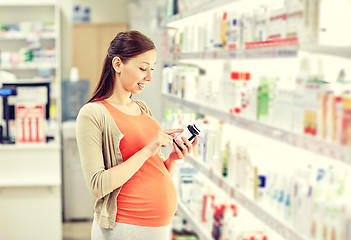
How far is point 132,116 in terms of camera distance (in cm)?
226

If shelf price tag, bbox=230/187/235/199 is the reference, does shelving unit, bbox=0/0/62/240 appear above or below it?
below

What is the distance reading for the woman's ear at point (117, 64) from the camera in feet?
7.29

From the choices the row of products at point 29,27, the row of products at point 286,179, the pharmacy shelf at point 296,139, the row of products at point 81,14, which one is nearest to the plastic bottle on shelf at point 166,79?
the row of products at point 286,179

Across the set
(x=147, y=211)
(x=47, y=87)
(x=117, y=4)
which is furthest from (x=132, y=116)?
(x=117, y=4)

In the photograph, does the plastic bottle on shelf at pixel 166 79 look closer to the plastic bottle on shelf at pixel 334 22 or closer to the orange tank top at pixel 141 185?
the orange tank top at pixel 141 185

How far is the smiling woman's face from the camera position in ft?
7.23

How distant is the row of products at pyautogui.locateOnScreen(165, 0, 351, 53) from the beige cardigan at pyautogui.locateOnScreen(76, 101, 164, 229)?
32.0 inches

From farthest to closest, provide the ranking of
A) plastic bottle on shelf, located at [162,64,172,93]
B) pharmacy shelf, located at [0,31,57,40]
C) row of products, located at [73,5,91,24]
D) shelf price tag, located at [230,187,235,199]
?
row of products, located at [73,5,91,24]
pharmacy shelf, located at [0,31,57,40]
plastic bottle on shelf, located at [162,64,172,93]
shelf price tag, located at [230,187,235,199]

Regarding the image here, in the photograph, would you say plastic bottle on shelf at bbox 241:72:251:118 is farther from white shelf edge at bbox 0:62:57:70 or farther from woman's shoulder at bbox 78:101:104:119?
white shelf edge at bbox 0:62:57:70

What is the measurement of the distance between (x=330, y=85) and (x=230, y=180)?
1122mm

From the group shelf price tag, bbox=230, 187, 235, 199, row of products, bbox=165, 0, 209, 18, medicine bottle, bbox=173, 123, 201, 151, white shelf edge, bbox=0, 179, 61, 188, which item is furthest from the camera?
white shelf edge, bbox=0, 179, 61, 188

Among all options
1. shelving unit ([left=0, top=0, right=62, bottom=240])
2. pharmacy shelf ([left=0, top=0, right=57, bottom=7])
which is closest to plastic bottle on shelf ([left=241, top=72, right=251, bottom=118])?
shelving unit ([left=0, top=0, right=62, bottom=240])

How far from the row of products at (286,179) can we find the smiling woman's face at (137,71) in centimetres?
73

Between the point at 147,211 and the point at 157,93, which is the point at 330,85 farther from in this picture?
the point at 157,93
